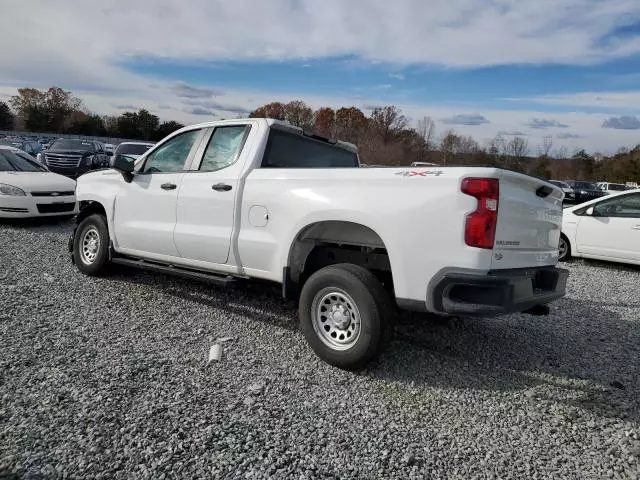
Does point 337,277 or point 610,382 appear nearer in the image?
point 337,277

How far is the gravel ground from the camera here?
8.70ft

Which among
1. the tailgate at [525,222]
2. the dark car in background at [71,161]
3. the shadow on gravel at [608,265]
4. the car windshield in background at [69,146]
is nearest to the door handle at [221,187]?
the tailgate at [525,222]

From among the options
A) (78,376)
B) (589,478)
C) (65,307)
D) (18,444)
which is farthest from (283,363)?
(65,307)

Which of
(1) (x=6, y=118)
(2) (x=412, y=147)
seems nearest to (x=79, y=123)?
(1) (x=6, y=118)

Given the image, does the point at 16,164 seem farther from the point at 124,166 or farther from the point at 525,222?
the point at 525,222

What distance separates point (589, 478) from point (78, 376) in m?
3.31

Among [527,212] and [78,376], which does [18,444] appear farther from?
[527,212]

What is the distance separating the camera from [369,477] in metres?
2.57

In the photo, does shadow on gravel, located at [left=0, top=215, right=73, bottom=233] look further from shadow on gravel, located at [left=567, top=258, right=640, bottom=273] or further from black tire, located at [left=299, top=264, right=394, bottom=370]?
shadow on gravel, located at [left=567, top=258, right=640, bottom=273]

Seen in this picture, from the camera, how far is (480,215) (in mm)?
3168

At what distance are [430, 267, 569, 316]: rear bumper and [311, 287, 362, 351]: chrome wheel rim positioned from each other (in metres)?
0.69

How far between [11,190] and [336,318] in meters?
8.22

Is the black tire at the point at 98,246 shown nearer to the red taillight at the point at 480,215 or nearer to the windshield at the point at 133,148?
the red taillight at the point at 480,215

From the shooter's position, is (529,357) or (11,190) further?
(11,190)
